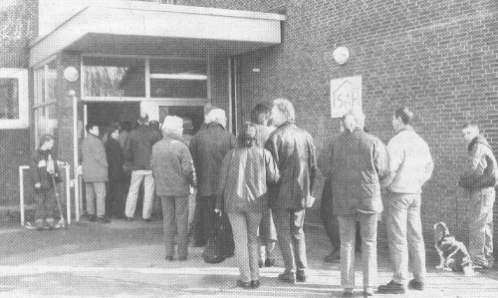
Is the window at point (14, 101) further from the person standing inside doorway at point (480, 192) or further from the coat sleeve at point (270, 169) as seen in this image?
the person standing inside doorway at point (480, 192)

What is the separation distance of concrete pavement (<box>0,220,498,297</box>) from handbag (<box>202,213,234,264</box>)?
0.17 meters

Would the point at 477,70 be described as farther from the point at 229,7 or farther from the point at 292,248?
the point at 229,7

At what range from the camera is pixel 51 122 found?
47.0ft

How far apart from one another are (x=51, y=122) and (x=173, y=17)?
4317mm

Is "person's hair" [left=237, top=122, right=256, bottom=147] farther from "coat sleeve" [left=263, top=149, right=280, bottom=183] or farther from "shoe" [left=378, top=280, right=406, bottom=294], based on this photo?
"shoe" [left=378, top=280, right=406, bottom=294]

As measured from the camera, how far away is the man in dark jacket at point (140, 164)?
12.8m

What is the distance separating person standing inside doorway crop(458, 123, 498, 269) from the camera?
816cm

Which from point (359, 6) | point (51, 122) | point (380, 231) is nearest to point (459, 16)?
point (359, 6)

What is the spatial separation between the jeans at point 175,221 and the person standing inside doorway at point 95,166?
13.4ft

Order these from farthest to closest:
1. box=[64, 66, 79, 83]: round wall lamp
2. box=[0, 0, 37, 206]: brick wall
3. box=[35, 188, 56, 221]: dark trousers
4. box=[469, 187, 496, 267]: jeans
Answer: box=[0, 0, 37, 206]: brick wall
box=[64, 66, 79, 83]: round wall lamp
box=[35, 188, 56, 221]: dark trousers
box=[469, 187, 496, 267]: jeans

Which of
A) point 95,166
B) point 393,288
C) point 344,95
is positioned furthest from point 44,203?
point 393,288

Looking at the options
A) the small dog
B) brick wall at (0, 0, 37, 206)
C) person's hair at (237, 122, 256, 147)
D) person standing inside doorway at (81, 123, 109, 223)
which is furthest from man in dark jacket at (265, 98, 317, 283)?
brick wall at (0, 0, 37, 206)

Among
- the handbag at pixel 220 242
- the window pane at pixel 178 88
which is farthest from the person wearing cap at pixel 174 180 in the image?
the window pane at pixel 178 88

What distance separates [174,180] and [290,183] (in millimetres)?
1910
